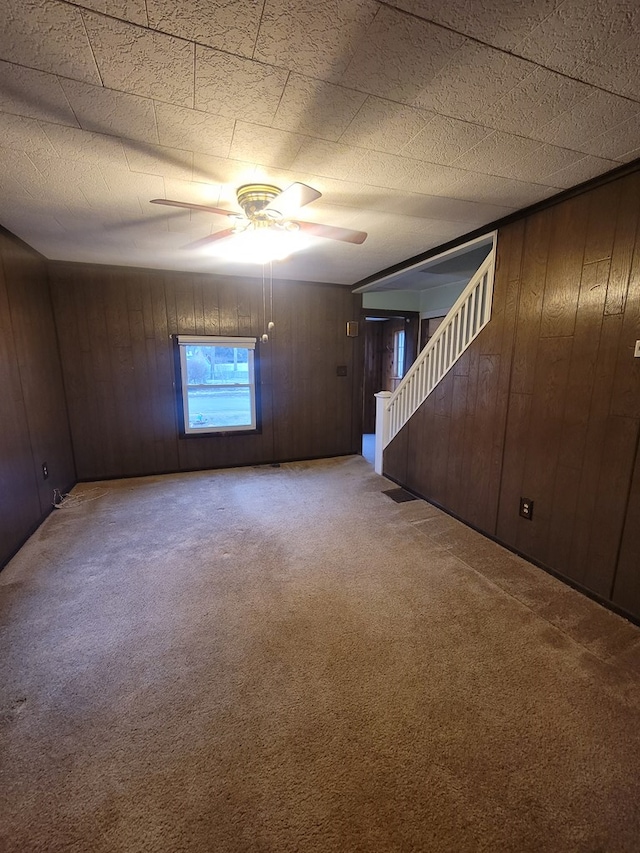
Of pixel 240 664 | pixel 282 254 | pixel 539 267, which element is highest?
pixel 282 254

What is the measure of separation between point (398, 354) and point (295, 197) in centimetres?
469

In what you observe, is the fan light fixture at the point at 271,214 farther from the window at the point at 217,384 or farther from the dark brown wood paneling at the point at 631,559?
the dark brown wood paneling at the point at 631,559

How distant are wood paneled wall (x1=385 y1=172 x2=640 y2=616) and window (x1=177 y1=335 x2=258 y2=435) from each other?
2630 mm

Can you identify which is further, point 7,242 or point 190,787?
point 7,242

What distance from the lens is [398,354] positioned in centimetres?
625

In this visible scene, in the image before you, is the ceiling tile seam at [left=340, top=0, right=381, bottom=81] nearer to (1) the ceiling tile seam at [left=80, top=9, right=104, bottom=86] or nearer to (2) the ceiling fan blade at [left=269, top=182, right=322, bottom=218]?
(2) the ceiling fan blade at [left=269, top=182, right=322, bottom=218]

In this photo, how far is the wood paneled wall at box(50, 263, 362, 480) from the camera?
157 inches

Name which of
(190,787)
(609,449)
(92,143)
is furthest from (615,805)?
(92,143)

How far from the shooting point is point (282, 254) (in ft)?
10.3

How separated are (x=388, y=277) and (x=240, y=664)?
3.84 m

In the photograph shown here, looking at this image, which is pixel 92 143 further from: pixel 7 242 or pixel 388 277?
pixel 388 277

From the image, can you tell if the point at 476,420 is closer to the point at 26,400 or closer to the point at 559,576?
the point at 559,576

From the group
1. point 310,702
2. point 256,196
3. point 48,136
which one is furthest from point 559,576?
point 48,136

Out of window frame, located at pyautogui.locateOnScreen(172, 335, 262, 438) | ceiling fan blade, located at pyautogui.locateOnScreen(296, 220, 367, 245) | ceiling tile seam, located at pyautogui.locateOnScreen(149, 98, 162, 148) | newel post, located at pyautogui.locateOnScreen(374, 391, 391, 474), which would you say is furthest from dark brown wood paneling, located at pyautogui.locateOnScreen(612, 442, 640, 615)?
window frame, located at pyautogui.locateOnScreen(172, 335, 262, 438)
